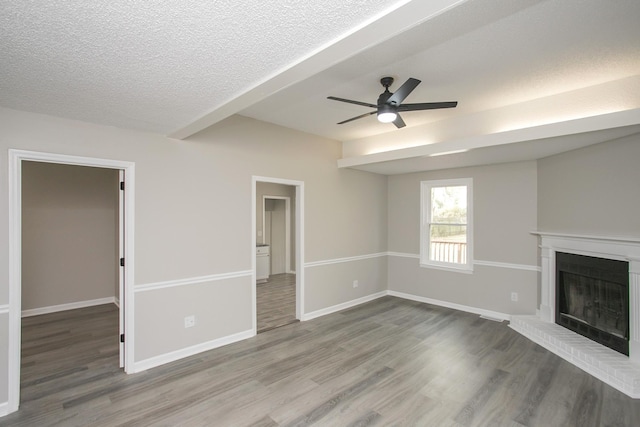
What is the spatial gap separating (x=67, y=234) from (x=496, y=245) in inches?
275

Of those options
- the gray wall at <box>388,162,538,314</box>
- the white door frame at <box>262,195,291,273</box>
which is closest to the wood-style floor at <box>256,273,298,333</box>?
the white door frame at <box>262,195,291,273</box>

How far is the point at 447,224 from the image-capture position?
5.38 metres

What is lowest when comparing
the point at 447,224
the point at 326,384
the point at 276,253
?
the point at 326,384

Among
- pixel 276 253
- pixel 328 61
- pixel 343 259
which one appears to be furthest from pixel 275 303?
pixel 328 61

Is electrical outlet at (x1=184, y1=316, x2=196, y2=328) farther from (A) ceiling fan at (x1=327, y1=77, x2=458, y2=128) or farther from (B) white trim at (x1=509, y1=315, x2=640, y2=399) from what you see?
(B) white trim at (x1=509, y1=315, x2=640, y2=399)

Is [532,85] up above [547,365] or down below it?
above

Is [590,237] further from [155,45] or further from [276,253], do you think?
[276,253]

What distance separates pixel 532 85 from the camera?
316cm

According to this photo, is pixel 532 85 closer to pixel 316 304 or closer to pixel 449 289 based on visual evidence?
pixel 449 289

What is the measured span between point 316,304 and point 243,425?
259cm

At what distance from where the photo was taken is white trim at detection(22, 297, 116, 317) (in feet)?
16.2

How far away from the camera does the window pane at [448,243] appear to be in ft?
17.2

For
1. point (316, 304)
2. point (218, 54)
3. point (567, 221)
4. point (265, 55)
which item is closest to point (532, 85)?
point (567, 221)

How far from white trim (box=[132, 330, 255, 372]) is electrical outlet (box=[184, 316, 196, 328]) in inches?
9.7
